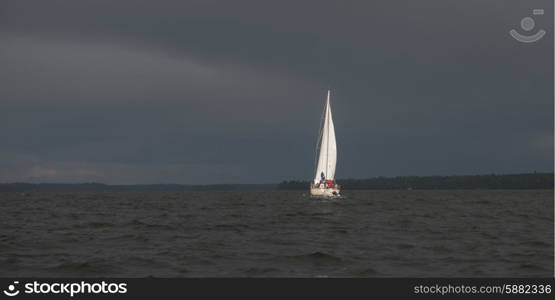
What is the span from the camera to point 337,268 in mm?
18859

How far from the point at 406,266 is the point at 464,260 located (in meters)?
2.70

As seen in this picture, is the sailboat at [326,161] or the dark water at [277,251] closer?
the dark water at [277,251]

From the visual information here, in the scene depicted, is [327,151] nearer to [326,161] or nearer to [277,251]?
[326,161]

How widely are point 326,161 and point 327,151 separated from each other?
1449 mm

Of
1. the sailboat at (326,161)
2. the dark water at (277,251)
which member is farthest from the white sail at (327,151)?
the dark water at (277,251)

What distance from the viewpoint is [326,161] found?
7944 cm

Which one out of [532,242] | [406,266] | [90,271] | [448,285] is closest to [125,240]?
[90,271]

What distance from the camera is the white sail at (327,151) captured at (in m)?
78.4

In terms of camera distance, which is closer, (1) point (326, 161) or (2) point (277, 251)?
(2) point (277, 251)

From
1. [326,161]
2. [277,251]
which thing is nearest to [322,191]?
[326,161]

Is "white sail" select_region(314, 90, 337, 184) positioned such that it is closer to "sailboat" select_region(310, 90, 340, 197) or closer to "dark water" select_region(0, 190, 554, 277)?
"sailboat" select_region(310, 90, 340, 197)

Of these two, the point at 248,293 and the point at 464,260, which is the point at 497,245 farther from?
the point at 248,293

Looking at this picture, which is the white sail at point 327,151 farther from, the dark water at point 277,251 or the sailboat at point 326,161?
the dark water at point 277,251

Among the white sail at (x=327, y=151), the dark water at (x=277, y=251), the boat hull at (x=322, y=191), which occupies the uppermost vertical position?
the white sail at (x=327, y=151)
